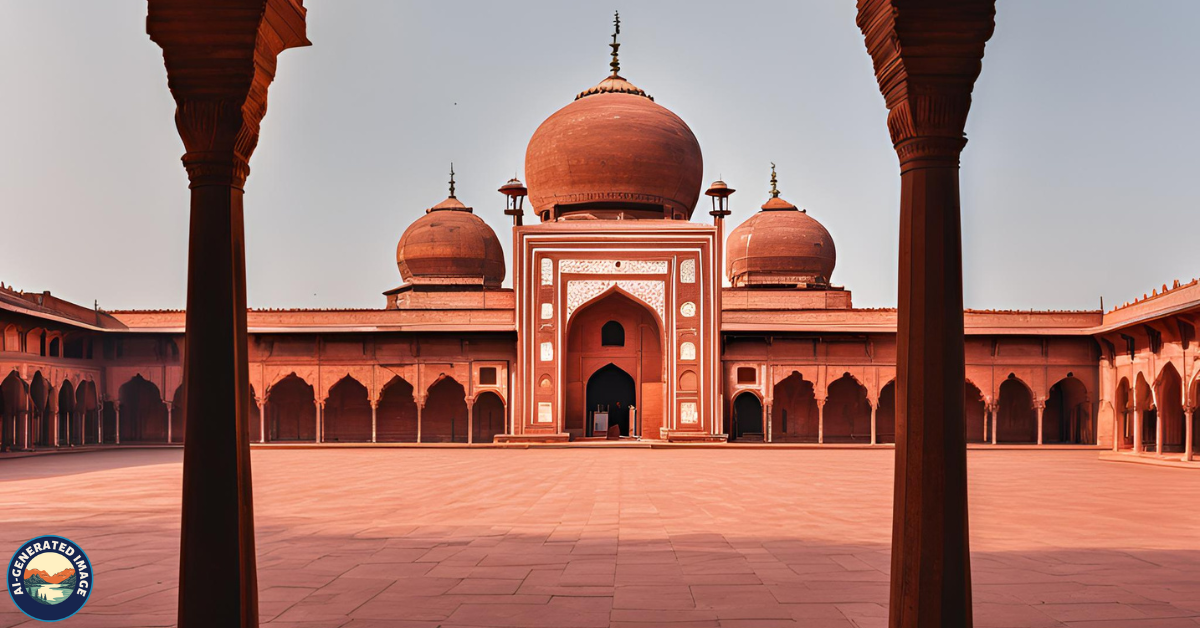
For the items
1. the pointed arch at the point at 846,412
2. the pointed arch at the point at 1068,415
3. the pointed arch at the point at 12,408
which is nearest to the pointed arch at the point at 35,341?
the pointed arch at the point at 12,408

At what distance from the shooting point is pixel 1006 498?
9.73 m

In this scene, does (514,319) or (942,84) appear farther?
(514,319)

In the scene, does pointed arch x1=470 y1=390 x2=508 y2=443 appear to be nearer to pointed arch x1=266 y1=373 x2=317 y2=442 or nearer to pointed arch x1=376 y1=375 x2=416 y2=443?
pointed arch x1=376 y1=375 x2=416 y2=443

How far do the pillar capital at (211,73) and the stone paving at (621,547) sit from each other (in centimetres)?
201

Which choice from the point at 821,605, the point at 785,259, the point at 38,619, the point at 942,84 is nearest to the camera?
the point at 942,84

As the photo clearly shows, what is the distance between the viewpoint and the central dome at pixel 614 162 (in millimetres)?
24172

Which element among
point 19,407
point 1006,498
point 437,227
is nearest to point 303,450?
point 19,407

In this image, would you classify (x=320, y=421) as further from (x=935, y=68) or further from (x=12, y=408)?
(x=935, y=68)

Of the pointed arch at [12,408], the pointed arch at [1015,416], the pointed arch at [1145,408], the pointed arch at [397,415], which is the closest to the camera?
the pointed arch at [12,408]

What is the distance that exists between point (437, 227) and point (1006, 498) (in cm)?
2175

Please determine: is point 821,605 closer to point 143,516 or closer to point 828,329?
point 143,516

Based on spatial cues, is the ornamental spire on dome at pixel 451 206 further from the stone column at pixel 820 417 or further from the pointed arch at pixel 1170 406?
the pointed arch at pixel 1170 406

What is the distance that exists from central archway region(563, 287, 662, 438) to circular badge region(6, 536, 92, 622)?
19.0 m

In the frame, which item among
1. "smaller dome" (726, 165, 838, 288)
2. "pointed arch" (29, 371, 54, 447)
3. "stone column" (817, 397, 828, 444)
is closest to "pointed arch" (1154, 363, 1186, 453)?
"stone column" (817, 397, 828, 444)
